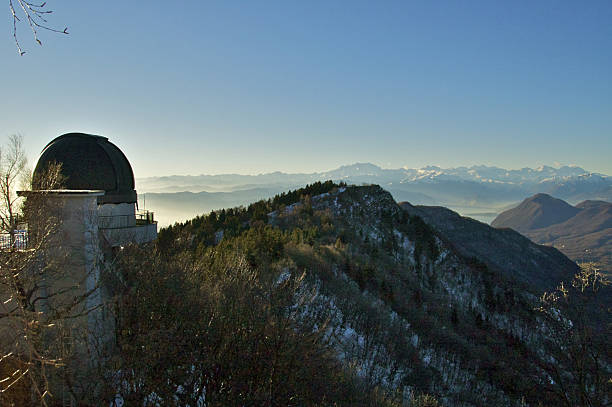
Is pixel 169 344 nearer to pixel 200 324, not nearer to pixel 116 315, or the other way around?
pixel 200 324

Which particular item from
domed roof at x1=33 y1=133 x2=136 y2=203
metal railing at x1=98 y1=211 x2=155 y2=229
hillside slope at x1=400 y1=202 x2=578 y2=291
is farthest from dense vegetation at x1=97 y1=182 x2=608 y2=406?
hillside slope at x1=400 y1=202 x2=578 y2=291

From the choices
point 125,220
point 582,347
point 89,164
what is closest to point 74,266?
point 89,164

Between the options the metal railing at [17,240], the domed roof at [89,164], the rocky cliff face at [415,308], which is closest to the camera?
the metal railing at [17,240]

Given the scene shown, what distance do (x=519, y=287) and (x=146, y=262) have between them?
37.5m

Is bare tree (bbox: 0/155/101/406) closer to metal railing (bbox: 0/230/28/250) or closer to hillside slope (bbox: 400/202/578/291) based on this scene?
metal railing (bbox: 0/230/28/250)

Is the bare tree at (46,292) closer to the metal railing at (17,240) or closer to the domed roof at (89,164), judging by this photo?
the metal railing at (17,240)

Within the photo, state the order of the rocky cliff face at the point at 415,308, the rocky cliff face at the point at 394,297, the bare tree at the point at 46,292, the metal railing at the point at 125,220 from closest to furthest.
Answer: the bare tree at the point at 46,292, the rocky cliff face at the point at 394,297, the rocky cliff face at the point at 415,308, the metal railing at the point at 125,220

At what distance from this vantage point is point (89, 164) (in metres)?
20.6

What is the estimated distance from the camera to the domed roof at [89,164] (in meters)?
19.9

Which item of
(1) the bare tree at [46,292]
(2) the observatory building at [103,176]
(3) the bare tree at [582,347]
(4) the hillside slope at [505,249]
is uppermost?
(2) the observatory building at [103,176]

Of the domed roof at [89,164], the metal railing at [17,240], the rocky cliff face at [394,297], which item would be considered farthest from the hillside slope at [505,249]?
the metal railing at [17,240]

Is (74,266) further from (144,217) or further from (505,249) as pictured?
(505,249)

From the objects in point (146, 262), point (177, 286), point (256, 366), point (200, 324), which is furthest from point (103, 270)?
point (256, 366)

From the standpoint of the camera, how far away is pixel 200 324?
9.03 m
